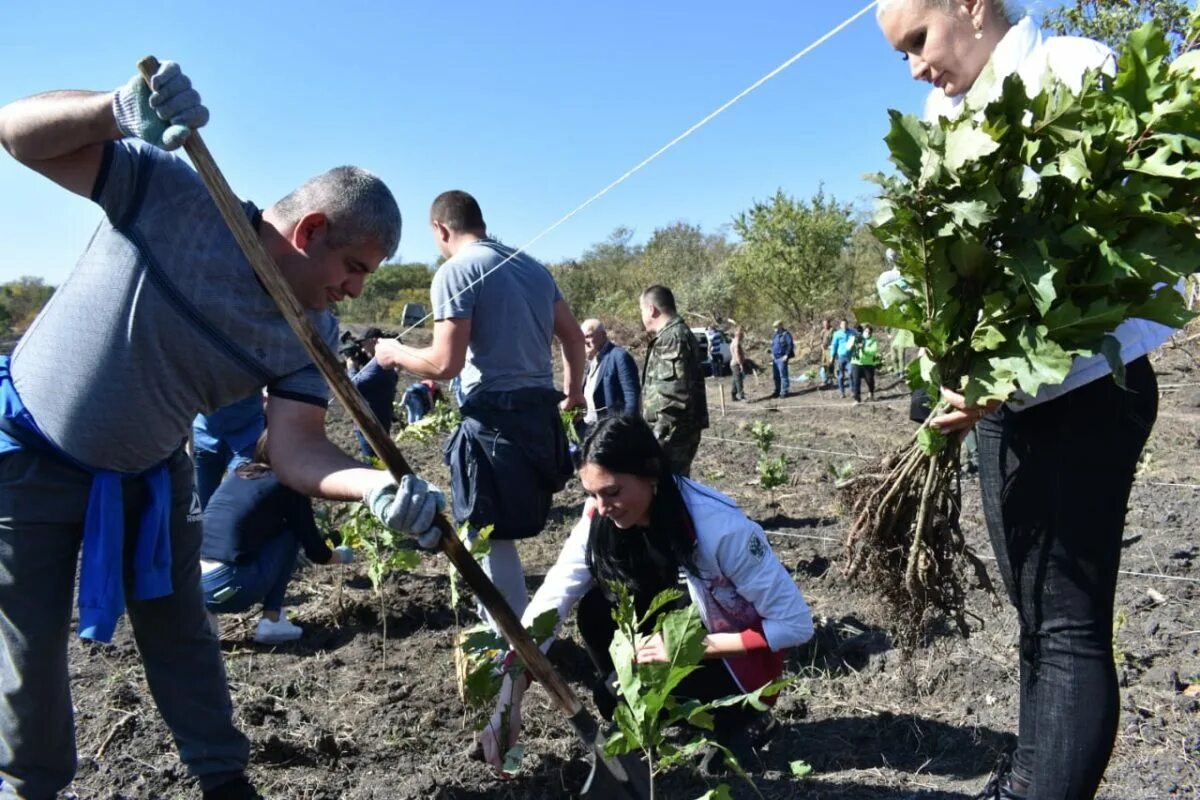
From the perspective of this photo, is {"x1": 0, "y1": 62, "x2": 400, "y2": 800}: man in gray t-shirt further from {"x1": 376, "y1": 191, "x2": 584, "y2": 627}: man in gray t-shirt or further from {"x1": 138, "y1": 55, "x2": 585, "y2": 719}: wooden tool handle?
{"x1": 376, "y1": 191, "x2": 584, "y2": 627}: man in gray t-shirt

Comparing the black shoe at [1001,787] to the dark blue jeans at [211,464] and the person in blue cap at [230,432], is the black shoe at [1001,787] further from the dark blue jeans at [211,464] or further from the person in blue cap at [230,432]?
the dark blue jeans at [211,464]

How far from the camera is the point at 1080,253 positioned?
179 cm

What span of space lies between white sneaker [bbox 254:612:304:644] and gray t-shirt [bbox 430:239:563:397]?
148 centimetres

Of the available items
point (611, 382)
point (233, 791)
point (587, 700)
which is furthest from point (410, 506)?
point (611, 382)

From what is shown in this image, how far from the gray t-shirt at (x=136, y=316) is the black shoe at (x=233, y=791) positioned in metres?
0.95

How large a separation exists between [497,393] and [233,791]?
1.56 meters

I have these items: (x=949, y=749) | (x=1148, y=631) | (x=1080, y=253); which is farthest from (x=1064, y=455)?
(x=1148, y=631)

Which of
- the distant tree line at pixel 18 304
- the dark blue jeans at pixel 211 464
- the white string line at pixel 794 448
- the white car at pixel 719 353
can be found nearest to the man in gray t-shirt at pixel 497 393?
the dark blue jeans at pixel 211 464

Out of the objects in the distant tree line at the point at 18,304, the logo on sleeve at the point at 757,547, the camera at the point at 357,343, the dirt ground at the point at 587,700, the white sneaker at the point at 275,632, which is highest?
the distant tree line at the point at 18,304

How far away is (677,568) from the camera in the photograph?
2.73m

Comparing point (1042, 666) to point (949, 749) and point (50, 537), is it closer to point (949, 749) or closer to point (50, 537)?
point (949, 749)

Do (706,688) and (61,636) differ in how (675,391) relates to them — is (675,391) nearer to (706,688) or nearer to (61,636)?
(706,688)

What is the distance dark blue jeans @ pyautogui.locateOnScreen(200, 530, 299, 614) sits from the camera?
3.81 m

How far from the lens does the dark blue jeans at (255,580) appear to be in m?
3.81
